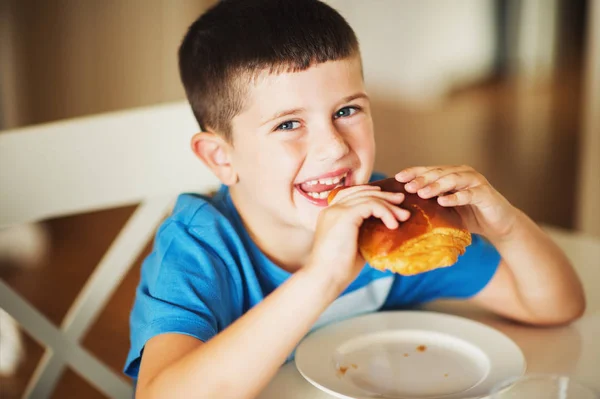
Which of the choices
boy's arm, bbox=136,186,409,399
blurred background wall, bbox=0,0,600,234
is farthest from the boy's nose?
blurred background wall, bbox=0,0,600,234

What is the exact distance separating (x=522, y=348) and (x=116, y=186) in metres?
0.69

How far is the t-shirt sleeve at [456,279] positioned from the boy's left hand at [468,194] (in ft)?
0.32

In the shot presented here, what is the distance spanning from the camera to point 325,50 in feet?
2.89

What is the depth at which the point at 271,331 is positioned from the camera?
0.73m

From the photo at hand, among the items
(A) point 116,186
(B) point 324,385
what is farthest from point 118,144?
(B) point 324,385

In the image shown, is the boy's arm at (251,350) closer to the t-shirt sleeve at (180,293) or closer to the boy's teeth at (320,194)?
the t-shirt sleeve at (180,293)

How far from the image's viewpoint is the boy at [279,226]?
739 millimetres

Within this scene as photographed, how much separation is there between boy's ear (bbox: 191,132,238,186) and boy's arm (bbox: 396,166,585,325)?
306 mm

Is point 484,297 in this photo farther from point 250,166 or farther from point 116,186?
point 116,186

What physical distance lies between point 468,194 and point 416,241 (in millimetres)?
144

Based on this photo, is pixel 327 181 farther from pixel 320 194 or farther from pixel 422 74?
pixel 422 74

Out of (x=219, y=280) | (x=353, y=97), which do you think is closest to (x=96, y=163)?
(x=219, y=280)

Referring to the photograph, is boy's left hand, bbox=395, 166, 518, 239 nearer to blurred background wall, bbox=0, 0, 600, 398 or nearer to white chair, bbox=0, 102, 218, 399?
white chair, bbox=0, 102, 218, 399

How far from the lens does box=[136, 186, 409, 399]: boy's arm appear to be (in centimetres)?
72
